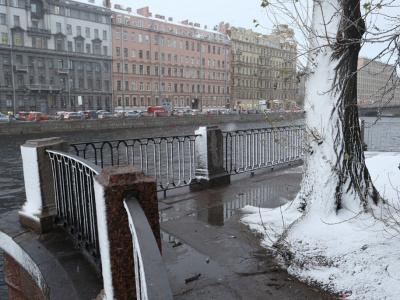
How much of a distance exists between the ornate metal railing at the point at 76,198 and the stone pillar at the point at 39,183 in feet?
0.27

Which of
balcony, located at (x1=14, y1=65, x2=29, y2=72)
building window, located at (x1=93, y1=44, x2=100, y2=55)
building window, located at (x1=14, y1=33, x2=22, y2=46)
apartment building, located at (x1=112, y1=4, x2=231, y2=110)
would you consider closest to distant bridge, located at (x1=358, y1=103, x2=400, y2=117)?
apartment building, located at (x1=112, y1=4, x2=231, y2=110)

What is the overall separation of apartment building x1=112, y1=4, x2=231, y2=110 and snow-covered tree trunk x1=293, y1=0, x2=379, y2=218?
222ft

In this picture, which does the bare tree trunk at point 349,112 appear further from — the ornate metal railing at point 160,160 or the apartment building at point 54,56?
the apartment building at point 54,56

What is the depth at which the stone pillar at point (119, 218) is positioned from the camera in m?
2.45

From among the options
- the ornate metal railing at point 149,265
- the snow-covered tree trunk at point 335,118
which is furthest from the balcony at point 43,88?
the ornate metal railing at point 149,265

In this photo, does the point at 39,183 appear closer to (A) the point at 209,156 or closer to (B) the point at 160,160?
(B) the point at 160,160

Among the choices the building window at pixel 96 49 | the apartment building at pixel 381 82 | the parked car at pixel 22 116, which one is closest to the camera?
the apartment building at pixel 381 82

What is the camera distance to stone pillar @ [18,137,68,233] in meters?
4.61

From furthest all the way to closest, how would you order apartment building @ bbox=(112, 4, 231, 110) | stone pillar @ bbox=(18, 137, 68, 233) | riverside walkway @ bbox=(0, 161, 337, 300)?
1. apartment building @ bbox=(112, 4, 231, 110)
2. stone pillar @ bbox=(18, 137, 68, 233)
3. riverside walkway @ bbox=(0, 161, 337, 300)

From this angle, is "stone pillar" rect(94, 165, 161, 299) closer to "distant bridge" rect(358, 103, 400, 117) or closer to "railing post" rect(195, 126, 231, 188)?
"distant bridge" rect(358, 103, 400, 117)

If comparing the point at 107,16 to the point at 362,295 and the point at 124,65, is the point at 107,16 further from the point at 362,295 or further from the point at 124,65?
the point at 362,295

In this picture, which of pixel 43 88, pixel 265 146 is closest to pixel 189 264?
pixel 265 146

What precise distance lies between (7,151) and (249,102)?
7360cm

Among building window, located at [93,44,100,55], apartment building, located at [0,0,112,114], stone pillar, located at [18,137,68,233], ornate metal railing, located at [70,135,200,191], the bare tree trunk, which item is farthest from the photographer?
building window, located at [93,44,100,55]
